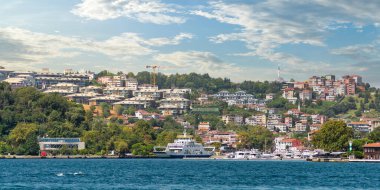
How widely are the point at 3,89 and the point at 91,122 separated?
18.9m

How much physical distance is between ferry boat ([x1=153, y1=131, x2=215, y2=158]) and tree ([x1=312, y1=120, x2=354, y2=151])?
27516 millimetres

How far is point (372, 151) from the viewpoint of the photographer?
104 metres

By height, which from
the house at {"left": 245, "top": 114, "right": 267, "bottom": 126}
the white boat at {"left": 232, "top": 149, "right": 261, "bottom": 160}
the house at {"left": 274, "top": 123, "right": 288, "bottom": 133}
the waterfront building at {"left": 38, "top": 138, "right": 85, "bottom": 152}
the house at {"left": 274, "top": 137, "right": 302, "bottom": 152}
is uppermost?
the house at {"left": 245, "top": 114, "right": 267, "bottom": 126}

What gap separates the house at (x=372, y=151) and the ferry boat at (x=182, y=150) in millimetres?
34221

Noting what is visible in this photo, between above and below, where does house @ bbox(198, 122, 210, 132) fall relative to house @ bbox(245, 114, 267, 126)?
below

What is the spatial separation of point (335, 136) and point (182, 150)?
30779 millimetres

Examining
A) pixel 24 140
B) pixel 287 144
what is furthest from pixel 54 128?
pixel 287 144

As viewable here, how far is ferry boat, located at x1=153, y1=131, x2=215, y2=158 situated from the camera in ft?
414

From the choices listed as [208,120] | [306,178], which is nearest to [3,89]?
[208,120]

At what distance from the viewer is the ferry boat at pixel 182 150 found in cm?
12631

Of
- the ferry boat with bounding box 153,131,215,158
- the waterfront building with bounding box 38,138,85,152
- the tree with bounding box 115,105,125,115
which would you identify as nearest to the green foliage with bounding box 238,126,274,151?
the ferry boat with bounding box 153,131,215,158

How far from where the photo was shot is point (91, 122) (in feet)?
451

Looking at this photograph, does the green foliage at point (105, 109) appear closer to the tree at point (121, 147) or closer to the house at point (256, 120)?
the house at point (256, 120)

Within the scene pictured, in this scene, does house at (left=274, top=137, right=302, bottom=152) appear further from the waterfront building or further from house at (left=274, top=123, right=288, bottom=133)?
the waterfront building
